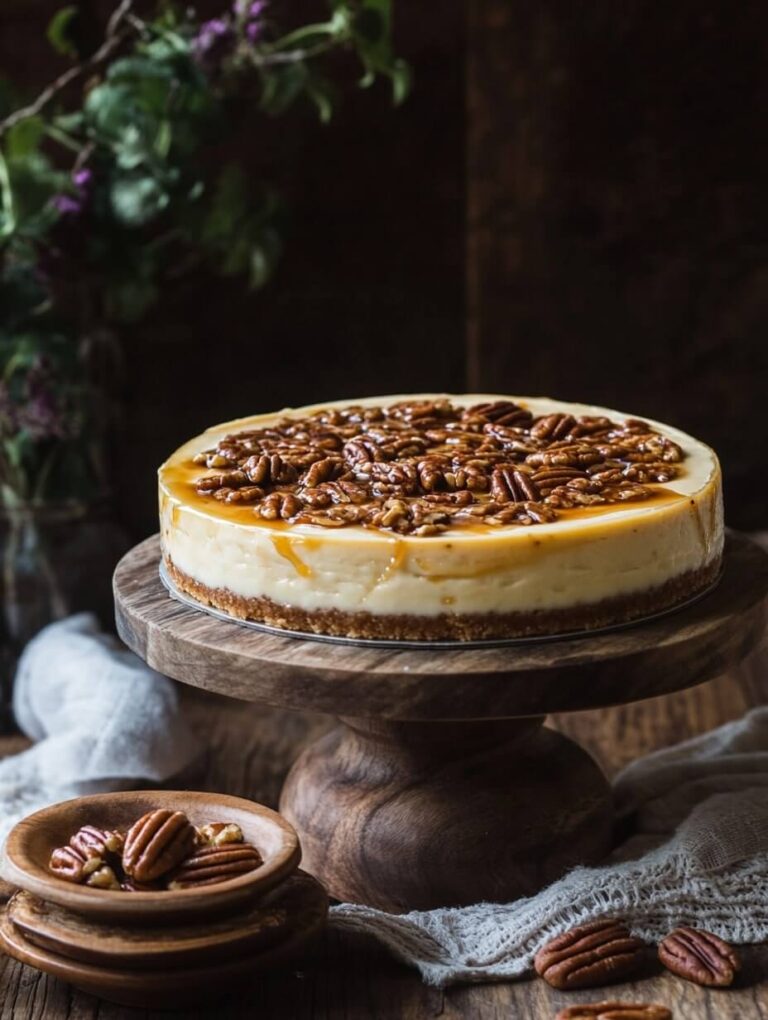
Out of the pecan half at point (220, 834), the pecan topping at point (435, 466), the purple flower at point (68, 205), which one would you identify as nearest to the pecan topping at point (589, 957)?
the pecan half at point (220, 834)

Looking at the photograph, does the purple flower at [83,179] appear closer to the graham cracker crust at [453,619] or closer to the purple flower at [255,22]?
the purple flower at [255,22]

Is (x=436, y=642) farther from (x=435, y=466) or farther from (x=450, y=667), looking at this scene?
(x=435, y=466)

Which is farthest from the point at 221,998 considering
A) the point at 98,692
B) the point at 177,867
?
the point at 98,692

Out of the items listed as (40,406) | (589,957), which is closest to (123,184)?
(40,406)

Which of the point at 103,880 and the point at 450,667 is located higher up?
the point at 450,667

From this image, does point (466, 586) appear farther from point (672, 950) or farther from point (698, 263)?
point (698, 263)

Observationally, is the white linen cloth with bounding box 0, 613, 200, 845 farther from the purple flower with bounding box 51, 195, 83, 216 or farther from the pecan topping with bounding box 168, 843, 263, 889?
the purple flower with bounding box 51, 195, 83, 216

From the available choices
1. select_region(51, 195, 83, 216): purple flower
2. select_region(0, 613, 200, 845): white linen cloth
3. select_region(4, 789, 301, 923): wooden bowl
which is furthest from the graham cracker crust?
select_region(51, 195, 83, 216): purple flower
